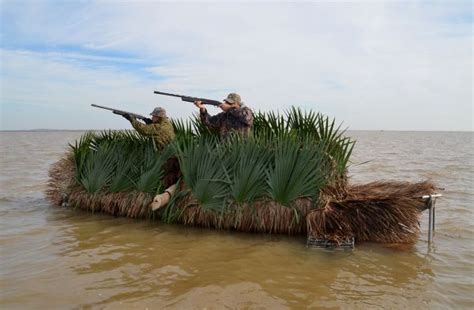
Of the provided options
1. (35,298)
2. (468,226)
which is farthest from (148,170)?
(468,226)

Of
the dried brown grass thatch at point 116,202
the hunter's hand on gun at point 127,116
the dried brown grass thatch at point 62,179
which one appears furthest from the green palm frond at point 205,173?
the dried brown grass thatch at point 62,179

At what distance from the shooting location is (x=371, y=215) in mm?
6582

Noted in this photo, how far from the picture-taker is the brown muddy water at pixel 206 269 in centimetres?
444

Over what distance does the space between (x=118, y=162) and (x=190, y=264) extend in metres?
3.51

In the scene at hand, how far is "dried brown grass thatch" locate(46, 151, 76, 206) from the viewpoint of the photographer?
8961mm

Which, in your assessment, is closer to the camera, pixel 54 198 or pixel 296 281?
pixel 296 281

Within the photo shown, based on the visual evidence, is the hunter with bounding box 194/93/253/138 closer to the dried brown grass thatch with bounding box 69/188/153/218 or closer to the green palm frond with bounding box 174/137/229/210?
the green palm frond with bounding box 174/137/229/210

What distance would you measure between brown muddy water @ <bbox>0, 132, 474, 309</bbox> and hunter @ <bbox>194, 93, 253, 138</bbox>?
1905mm

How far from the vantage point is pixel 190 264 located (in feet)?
18.1

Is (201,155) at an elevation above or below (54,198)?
above

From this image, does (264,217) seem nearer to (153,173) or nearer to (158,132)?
(153,173)

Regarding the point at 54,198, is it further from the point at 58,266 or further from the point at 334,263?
the point at 334,263

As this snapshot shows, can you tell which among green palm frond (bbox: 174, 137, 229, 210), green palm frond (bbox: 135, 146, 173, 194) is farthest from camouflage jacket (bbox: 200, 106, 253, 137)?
green palm frond (bbox: 135, 146, 173, 194)

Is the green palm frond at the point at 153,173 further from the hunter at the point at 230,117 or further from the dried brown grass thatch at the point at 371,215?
the dried brown grass thatch at the point at 371,215
